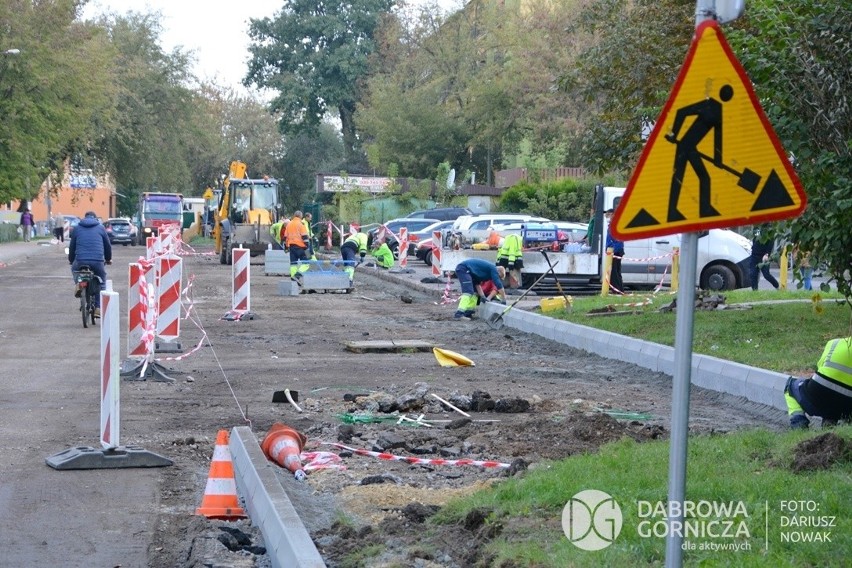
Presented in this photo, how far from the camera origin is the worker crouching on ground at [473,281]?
2172 centimetres

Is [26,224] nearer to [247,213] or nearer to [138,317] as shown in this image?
[247,213]

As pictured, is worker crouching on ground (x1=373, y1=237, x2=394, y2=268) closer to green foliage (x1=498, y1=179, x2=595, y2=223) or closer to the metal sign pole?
green foliage (x1=498, y1=179, x2=595, y2=223)

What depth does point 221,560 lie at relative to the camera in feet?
21.2

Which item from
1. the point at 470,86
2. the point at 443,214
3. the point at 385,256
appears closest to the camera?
the point at 385,256

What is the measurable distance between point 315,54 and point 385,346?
69640mm

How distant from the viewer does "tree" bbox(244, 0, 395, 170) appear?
82688 mm

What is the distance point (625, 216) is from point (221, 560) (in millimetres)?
3410

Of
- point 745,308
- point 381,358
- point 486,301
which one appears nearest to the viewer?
point 381,358

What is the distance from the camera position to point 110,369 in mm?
8812

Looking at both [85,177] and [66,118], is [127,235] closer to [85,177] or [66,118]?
[85,177]

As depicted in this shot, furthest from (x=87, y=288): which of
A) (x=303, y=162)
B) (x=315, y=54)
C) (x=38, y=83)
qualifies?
(x=303, y=162)

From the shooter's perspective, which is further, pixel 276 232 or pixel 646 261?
pixel 276 232

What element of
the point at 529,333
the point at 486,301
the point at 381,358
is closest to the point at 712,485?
the point at 381,358

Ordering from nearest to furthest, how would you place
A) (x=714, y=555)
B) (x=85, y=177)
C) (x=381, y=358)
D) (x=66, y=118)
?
(x=714, y=555)
(x=381, y=358)
(x=66, y=118)
(x=85, y=177)
